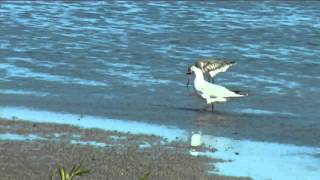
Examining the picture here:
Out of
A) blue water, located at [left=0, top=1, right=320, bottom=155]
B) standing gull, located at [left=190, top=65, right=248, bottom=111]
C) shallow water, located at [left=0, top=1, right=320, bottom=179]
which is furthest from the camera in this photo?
standing gull, located at [left=190, top=65, right=248, bottom=111]

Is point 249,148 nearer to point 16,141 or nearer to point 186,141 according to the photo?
point 186,141

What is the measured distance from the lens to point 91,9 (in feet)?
83.5

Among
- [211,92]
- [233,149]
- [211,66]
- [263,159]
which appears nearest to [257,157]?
[263,159]

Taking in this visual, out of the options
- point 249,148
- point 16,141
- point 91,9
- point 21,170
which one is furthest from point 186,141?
point 91,9

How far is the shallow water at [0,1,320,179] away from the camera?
1408 cm

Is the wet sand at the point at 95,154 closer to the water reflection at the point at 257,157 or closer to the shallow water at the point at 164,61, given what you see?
the water reflection at the point at 257,157

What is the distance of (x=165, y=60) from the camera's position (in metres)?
18.6

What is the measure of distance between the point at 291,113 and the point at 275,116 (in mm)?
305

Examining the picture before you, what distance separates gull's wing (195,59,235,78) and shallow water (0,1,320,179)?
409mm

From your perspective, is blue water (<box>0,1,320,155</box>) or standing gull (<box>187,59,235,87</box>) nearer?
blue water (<box>0,1,320,155</box>)

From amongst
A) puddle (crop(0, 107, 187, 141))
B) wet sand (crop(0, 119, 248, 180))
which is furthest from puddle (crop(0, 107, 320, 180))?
wet sand (crop(0, 119, 248, 180))

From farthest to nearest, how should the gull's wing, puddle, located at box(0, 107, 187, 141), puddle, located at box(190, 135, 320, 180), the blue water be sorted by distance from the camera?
1. the gull's wing
2. the blue water
3. puddle, located at box(0, 107, 187, 141)
4. puddle, located at box(190, 135, 320, 180)

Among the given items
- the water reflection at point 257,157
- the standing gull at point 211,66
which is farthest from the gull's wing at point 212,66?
the water reflection at point 257,157

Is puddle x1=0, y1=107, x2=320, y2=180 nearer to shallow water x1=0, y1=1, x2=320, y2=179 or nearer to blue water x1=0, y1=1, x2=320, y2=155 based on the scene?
shallow water x1=0, y1=1, x2=320, y2=179
